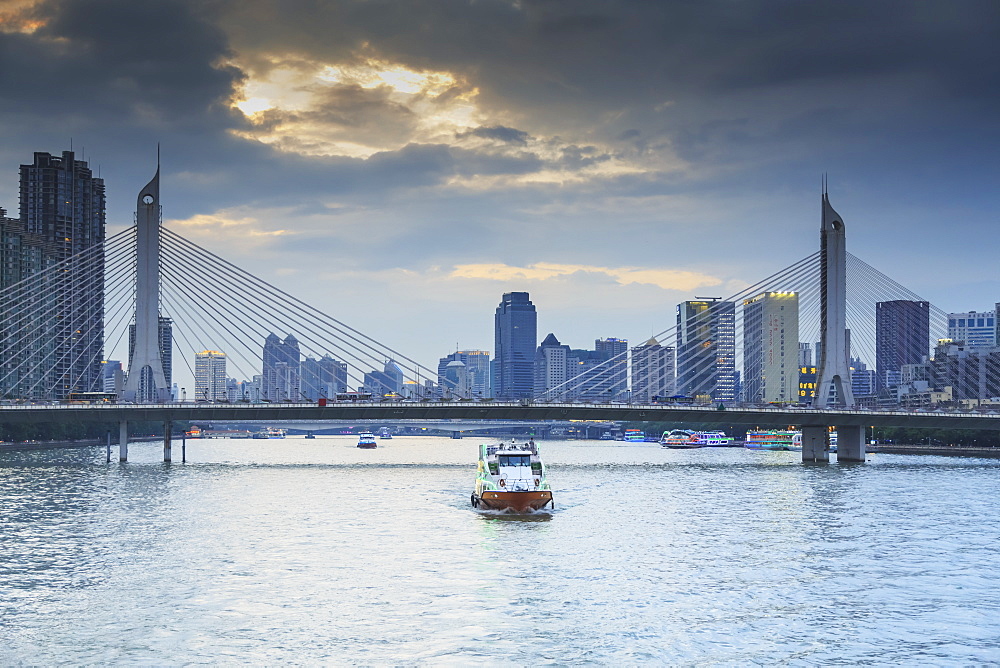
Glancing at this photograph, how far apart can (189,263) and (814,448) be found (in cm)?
6697

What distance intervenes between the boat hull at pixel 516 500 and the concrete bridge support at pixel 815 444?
64.5 metres

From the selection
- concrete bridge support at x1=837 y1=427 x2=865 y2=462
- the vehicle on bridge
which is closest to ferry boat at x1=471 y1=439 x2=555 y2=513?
concrete bridge support at x1=837 y1=427 x2=865 y2=462

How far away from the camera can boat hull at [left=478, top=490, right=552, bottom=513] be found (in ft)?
192

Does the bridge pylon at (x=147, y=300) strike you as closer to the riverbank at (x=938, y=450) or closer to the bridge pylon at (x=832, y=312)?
the bridge pylon at (x=832, y=312)

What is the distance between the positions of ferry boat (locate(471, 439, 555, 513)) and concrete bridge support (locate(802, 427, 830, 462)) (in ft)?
195

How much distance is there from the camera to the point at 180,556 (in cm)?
4353

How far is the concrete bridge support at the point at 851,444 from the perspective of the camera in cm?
11506

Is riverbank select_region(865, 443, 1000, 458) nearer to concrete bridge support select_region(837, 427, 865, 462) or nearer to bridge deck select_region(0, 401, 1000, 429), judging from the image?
concrete bridge support select_region(837, 427, 865, 462)

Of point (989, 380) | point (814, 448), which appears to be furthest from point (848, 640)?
point (989, 380)

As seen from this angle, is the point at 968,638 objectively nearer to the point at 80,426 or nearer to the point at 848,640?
the point at 848,640

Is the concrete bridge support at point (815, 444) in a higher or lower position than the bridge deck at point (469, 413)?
lower

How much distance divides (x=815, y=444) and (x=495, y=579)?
8560 centimetres

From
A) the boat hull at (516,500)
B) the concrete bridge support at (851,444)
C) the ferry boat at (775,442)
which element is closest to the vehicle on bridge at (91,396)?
the boat hull at (516,500)

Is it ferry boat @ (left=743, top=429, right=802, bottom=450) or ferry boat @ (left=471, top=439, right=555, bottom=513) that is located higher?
ferry boat @ (left=471, top=439, right=555, bottom=513)
